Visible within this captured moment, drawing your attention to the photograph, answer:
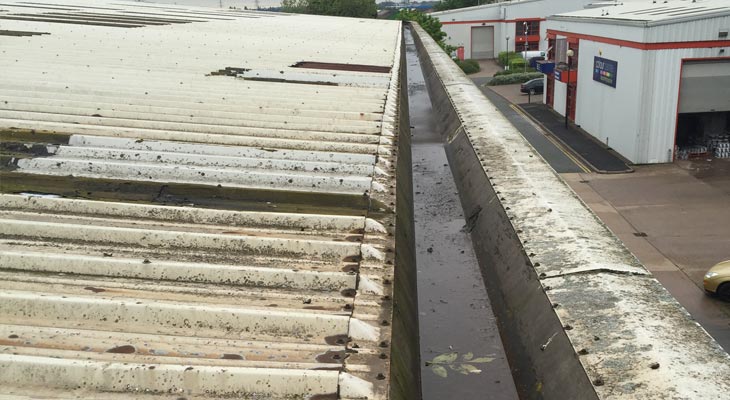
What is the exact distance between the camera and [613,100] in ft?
93.2

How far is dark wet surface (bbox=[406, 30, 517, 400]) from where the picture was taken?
11.8 ft

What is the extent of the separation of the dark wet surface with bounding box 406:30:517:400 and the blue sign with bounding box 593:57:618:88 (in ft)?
77.0

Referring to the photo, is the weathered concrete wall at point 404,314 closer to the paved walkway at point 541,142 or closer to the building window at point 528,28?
the paved walkway at point 541,142

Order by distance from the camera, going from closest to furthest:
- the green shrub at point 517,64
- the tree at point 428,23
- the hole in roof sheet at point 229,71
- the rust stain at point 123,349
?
the rust stain at point 123,349
the hole in roof sheet at point 229,71
the tree at point 428,23
the green shrub at point 517,64

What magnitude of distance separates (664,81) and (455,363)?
24767 mm

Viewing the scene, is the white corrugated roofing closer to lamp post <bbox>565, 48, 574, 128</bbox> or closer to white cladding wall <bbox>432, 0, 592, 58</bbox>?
lamp post <bbox>565, 48, 574, 128</bbox>

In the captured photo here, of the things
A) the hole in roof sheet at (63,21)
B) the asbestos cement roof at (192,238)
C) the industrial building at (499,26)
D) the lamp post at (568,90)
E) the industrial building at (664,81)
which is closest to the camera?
the asbestos cement roof at (192,238)

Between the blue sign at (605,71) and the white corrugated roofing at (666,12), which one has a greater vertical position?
the white corrugated roofing at (666,12)

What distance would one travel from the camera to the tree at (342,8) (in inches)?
2260

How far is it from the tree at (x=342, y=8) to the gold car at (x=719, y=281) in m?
46.0

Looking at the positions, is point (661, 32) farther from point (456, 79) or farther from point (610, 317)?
point (610, 317)

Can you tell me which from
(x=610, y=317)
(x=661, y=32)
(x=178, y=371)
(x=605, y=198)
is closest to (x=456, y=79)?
(x=610, y=317)

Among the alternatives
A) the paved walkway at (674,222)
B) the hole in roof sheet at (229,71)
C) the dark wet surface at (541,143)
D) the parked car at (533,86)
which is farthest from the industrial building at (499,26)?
the hole in roof sheet at (229,71)

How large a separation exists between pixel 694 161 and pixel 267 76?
22.0m
